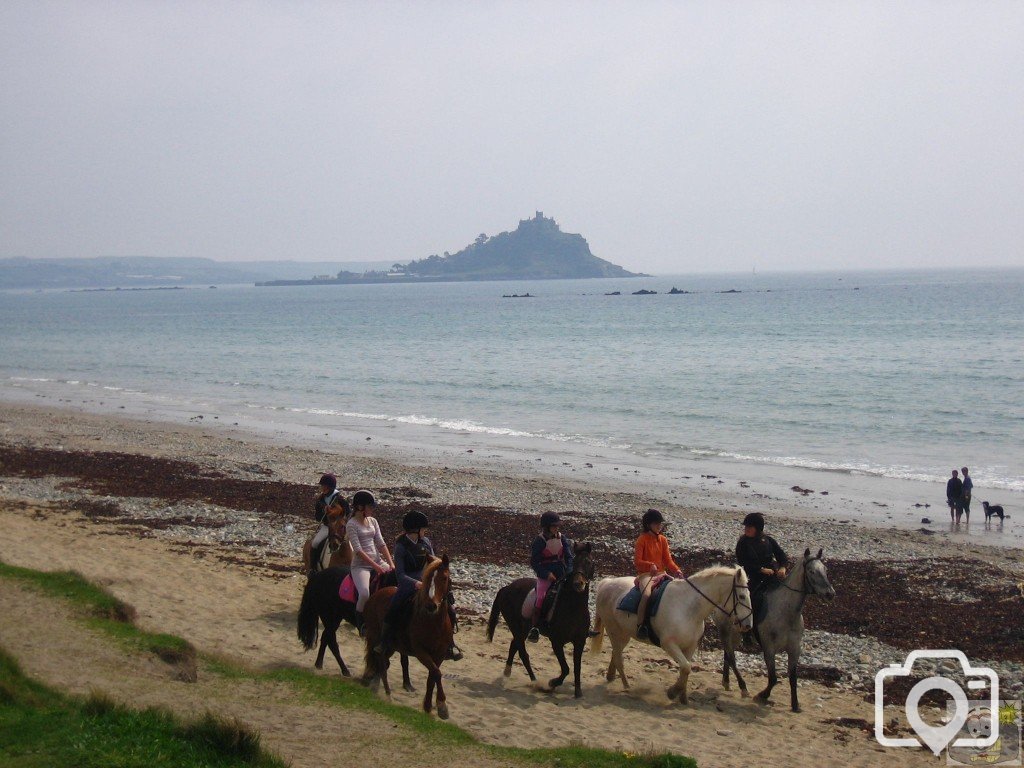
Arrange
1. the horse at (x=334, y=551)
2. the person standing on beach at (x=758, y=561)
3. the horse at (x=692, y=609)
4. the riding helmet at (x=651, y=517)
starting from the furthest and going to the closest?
the horse at (x=334, y=551), the person standing on beach at (x=758, y=561), the riding helmet at (x=651, y=517), the horse at (x=692, y=609)

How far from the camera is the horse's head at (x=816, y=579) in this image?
1206 centimetres

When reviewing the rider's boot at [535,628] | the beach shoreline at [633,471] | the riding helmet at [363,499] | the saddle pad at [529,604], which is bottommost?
the beach shoreline at [633,471]

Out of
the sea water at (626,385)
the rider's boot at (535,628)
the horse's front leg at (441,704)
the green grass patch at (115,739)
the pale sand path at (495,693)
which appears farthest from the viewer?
the sea water at (626,385)

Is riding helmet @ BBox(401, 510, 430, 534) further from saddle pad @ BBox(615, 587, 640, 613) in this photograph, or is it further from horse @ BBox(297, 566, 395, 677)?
saddle pad @ BBox(615, 587, 640, 613)

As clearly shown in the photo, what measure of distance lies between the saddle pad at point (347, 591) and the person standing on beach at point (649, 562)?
3.85m

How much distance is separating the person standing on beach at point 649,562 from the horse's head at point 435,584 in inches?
122

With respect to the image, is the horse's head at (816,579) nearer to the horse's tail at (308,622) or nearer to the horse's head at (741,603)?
the horse's head at (741,603)

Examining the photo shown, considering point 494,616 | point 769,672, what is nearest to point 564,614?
point 494,616

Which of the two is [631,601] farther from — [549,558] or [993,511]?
[993,511]

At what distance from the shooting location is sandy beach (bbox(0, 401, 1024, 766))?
38.3 ft

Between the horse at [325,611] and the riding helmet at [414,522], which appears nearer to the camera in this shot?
the riding helmet at [414,522]

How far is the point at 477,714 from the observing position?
37.6 feet

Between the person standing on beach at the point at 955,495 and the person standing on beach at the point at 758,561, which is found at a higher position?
the person standing on beach at the point at 758,561

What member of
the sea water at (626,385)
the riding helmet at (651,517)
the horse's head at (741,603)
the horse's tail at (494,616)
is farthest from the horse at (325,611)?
the sea water at (626,385)
